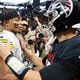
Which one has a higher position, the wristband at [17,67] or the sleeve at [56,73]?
the wristband at [17,67]

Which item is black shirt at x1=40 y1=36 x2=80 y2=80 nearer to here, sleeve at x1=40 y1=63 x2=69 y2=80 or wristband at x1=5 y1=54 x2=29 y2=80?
sleeve at x1=40 y1=63 x2=69 y2=80

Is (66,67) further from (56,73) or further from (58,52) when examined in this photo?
(58,52)

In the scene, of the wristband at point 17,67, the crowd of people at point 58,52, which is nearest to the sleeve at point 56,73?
the crowd of people at point 58,52

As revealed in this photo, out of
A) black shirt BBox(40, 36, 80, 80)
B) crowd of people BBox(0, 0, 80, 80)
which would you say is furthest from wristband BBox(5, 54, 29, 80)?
black shirt BBox(40, 36, 80, 80)

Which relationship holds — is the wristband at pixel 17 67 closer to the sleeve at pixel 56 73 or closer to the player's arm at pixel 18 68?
the player's arm at pixel 18 68

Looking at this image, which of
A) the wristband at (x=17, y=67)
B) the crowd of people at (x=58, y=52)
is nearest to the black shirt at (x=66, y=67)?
the crowd of people at (x=58, y=52)

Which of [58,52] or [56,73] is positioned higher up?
[58,52]

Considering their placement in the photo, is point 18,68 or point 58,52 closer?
point 18,68

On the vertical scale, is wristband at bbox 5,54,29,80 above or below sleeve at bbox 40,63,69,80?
above

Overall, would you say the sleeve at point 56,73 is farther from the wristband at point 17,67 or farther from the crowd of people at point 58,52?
the wristband at point 17,67

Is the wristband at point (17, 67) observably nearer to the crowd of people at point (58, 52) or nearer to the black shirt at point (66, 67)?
the crowd of people at point (58, 52)

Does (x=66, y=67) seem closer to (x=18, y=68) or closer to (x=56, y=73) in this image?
(x=56, y=73)

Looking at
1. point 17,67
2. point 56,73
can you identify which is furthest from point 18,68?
point 56,73

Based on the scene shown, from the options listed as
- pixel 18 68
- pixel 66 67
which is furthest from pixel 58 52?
pixel 18 68
